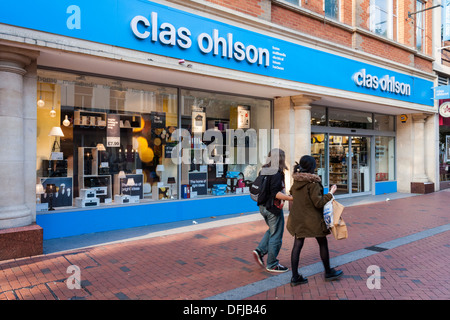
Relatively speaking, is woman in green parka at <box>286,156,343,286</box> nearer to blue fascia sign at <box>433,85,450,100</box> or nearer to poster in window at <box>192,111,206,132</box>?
poster in window at <box>192,111,206,132</box>

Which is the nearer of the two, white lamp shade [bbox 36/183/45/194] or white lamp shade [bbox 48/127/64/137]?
white lamp shade [bbox 36/183/45/194]

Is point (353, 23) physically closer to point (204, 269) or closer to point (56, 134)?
point (56, 134)

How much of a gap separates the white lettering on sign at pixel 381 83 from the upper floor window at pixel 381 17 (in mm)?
1738

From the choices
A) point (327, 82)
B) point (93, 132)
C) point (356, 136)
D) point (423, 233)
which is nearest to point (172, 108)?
point (93, 132)

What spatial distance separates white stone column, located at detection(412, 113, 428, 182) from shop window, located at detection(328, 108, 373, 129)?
7.58 ft

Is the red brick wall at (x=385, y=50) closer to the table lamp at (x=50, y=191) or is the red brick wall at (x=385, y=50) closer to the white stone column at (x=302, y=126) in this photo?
the white stone column at (x=302, y=126)

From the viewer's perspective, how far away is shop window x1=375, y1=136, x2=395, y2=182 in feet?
45.9

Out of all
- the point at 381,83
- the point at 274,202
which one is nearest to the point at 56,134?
the point at 274,202

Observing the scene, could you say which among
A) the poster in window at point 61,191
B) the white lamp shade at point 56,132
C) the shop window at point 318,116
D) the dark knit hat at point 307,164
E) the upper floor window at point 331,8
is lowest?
the poster in window at point 61,191

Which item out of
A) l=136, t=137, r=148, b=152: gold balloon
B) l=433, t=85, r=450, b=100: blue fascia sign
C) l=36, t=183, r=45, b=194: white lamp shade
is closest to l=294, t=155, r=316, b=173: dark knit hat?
l=136, t=137, r=148, b=152: gold balloon

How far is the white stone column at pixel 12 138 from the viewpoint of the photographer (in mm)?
5230

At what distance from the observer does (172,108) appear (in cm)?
835

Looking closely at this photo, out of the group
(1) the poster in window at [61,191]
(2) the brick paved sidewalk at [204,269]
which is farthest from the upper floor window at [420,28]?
(1) the poster in window at [61,191]

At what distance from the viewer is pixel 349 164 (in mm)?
12703
